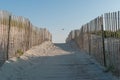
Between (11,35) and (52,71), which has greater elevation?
(11,35)

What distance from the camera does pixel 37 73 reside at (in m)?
14.5

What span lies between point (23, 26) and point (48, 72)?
799cm

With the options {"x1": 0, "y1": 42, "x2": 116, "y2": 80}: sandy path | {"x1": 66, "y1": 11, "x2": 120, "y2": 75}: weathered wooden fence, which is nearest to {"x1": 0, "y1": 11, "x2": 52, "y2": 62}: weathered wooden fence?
{"x1": 0, "y1": 42, "x2": 116, "y2": 80}: sandy path

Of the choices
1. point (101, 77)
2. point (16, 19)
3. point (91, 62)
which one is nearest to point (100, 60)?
point (91, 62)

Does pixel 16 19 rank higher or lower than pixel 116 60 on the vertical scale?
higher

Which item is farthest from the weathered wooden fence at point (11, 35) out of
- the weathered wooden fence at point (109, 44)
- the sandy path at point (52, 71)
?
the weathered wooden fence at point (109, 44)

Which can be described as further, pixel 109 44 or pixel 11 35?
pixel 11 35

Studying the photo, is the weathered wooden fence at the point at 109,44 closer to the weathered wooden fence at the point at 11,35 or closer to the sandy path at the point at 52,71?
the sandy path at the point at 52,71

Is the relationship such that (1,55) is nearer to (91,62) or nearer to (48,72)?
(48,72)

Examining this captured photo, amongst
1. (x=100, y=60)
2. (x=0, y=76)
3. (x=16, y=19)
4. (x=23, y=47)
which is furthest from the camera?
(x=23, y=47)

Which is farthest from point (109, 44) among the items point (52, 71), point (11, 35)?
point (11, 35)

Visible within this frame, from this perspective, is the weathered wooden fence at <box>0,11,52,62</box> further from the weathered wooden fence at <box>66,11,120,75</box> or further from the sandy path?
the weathered wooden fence at <box>66,11,120,75</box>

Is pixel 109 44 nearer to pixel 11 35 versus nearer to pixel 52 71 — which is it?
pixel 52 71

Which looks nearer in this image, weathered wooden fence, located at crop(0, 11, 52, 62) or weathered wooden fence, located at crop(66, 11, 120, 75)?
weathered wooden fence, located at crop(66, 11, 120, 75)
